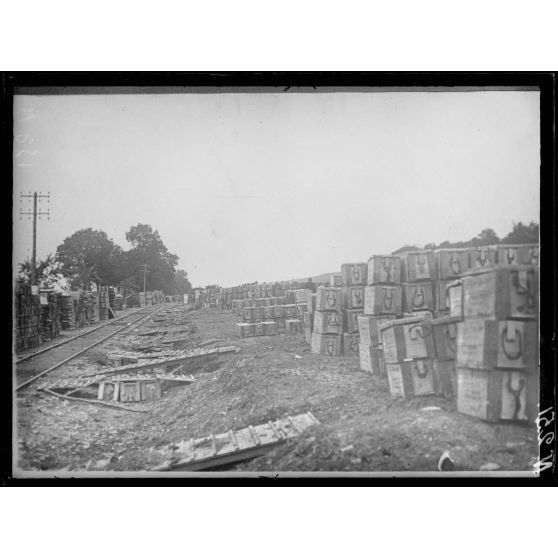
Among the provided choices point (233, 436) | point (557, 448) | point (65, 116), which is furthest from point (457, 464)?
point (65, 116)

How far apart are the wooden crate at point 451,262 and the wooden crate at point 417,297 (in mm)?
194

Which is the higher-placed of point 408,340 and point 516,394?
point 408,340

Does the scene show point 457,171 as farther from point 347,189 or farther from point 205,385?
point 205,385

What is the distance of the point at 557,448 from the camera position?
3.71 m

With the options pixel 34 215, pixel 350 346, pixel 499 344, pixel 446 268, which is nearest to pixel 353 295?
pixel 350 346

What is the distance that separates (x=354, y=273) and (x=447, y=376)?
4.20 feet

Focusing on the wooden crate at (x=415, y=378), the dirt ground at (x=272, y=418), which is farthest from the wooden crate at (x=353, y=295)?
the wooden crate at (x=415, y=378)

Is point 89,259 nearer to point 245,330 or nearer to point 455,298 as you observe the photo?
point 245,330

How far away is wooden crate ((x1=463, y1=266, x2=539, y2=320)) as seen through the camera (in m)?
3.55

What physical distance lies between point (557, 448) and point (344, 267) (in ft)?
8.48

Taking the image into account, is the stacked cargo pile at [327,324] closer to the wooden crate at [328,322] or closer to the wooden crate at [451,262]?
the wooden crate at [328,322]

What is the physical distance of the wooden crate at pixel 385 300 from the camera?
3797 mm

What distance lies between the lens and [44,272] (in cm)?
378

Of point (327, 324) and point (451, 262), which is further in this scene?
point (327, 324)
